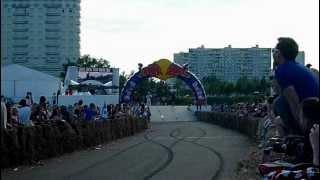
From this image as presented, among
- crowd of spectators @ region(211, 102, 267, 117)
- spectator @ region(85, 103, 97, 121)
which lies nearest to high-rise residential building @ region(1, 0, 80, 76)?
crowd of spectators @ region(211, 102, 267, 117)

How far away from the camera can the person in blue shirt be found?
6066 millimetres

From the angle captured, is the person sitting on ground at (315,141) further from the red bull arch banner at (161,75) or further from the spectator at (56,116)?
the red bull arch banner at (161,75)

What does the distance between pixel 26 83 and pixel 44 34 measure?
50.9m

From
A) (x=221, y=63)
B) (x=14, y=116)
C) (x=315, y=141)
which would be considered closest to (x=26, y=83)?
(x=14, y=116)

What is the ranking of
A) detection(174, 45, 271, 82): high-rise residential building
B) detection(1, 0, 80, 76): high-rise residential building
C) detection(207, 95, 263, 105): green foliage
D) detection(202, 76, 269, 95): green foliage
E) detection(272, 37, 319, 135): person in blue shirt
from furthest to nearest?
detection(174, 45, 271, 82): high-rise residential building, detection(202, 76, 269, 95): green foliage, detection(1, 0, 80, 76): high-rise residential building, detection(207, 95, 263, 105): green foliage, detection(272, 37, 319, 135): person in blue shirt

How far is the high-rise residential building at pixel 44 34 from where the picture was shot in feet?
306

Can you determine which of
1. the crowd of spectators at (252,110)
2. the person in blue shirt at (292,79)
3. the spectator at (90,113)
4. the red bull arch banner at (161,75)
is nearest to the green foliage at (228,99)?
the red bull arch banner at (161,75)

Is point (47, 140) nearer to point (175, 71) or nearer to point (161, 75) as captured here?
point (161, 75)

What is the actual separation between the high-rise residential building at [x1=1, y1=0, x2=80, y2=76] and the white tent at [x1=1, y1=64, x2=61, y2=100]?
62.3ft

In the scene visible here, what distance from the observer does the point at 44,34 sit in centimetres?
10875

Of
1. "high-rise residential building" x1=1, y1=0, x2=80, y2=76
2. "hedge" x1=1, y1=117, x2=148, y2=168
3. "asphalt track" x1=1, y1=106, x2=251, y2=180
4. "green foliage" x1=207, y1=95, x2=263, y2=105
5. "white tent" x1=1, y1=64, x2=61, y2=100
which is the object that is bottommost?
"asphalt track" x1=1, y1=106, x2=251, y2=180

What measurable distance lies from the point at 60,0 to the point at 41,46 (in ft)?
55.5

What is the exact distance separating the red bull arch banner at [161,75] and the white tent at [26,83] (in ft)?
21.2

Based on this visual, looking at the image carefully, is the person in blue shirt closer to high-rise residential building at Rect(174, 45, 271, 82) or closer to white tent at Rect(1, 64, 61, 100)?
white tent at Rect(1, 64, 61, 100)
